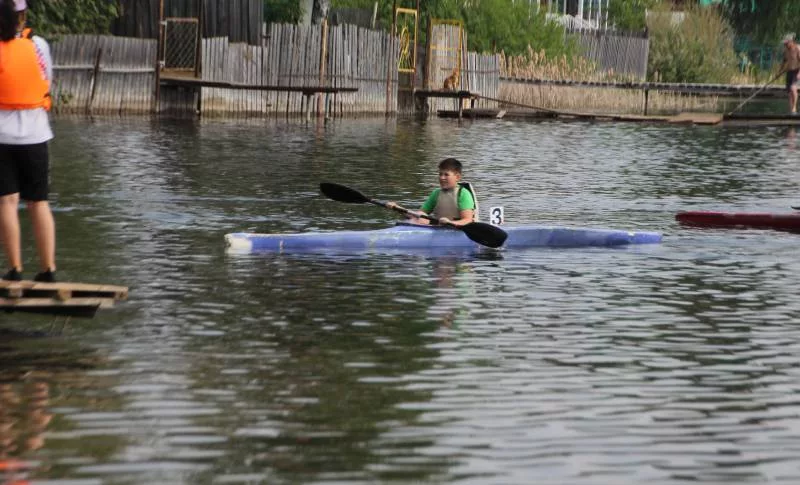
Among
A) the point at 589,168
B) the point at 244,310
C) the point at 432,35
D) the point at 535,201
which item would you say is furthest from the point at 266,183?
the point at 432,35

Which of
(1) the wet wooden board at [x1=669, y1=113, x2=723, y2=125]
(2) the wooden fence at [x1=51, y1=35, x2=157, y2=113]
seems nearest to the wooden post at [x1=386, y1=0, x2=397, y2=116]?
(1) the wet wooden board at [x1=669, y1=113, x2=723, y2=125]

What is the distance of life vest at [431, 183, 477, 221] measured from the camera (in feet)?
51.2

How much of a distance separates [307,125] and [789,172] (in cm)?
1273

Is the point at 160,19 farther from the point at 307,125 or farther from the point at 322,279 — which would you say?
the point at 322,279

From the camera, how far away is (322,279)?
1333cm

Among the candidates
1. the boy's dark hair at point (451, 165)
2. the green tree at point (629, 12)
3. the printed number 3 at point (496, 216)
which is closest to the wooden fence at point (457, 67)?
the green tree at point (629, 12)

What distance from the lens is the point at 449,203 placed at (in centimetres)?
1572

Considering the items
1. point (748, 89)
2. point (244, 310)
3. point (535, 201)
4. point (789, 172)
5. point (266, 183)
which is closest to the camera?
point (244, 310)

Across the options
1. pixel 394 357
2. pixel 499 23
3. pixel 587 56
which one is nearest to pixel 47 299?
pixel 394 357

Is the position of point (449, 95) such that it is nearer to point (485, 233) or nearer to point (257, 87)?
point (257, 87)

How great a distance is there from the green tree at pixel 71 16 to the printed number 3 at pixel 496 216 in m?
16.1

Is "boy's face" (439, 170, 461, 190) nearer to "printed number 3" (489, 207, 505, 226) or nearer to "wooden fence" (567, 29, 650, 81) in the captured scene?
"printed number 3" (489, 207, 505, 226)

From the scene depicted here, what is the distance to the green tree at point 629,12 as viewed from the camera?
7362 cm

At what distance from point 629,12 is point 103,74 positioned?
4257 cm
